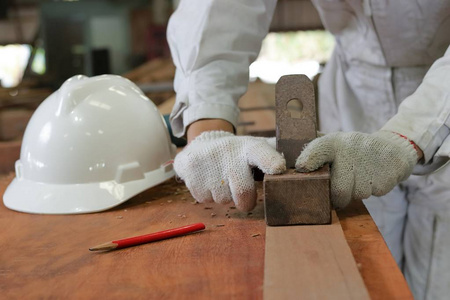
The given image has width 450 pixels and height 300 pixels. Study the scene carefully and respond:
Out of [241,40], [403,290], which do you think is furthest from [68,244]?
[241,40]

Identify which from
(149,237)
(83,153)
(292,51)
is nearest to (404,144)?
(149,237)

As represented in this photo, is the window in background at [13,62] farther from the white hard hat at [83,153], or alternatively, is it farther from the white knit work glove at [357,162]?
the white knit work glove at [357,162]

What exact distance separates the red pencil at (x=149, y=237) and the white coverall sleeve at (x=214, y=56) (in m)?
0.46

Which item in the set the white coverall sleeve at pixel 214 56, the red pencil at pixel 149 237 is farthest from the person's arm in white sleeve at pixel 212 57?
the red pencil at pixel 149 237

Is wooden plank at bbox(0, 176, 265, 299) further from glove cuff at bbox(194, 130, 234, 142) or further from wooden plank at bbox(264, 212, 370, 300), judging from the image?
glove cuff at bbox(194, 130, 234, 142)

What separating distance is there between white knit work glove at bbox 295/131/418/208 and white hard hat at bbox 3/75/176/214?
0.55 meters

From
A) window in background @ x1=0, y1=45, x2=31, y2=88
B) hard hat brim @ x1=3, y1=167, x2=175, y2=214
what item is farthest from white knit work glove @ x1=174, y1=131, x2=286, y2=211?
window in background @ x1=0, y1=45, x2=31, y2=88

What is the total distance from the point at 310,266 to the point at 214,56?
0.90 metres

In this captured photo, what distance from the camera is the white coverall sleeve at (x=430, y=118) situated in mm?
1416

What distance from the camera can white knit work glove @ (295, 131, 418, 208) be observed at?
1.22 m

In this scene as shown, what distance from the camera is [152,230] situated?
4.21 feet

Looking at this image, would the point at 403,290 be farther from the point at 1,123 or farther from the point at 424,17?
the point at 1,123

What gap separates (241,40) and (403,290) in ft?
3.38

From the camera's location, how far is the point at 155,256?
3.65 feet
